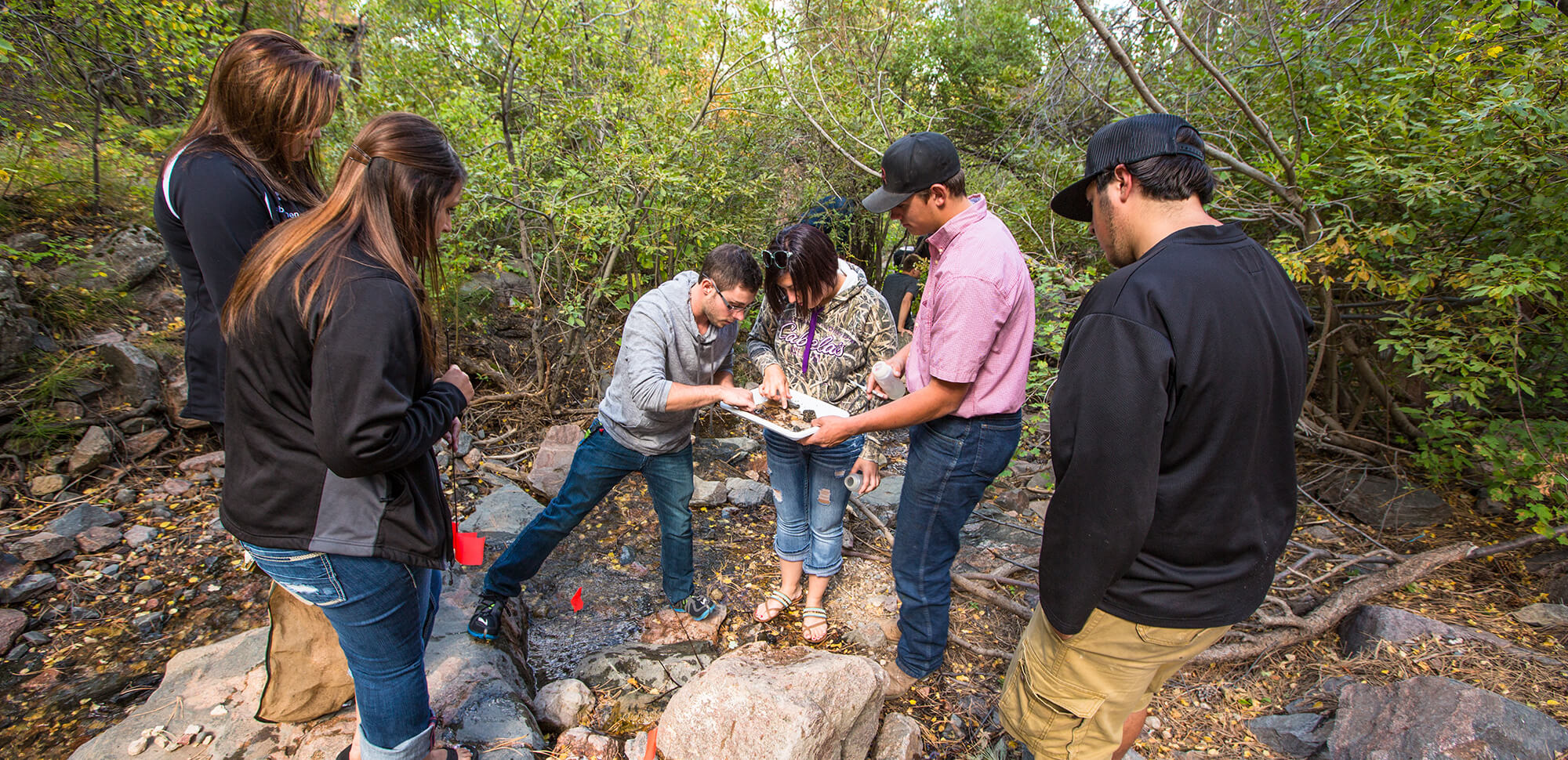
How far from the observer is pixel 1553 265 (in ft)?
8.81

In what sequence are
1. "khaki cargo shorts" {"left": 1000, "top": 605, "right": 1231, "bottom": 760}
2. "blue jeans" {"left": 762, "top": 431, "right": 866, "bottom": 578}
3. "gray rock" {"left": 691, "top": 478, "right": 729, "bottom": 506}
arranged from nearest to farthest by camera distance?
"khaki cargo shorts" {"left": 1000, "top": 605, "right": 1231, "bottom": 760} < "blue jeans" {"left": 762, "top": 431, "right": 866, "bottom": 578} < "gray rock" {"left": 691, "top": 478, "right": 729, "bottom": 506}

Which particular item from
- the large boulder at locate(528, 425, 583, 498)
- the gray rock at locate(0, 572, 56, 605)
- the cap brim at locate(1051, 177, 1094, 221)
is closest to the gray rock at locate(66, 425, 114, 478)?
the gray rock at locate(0, 572, 56, 605)

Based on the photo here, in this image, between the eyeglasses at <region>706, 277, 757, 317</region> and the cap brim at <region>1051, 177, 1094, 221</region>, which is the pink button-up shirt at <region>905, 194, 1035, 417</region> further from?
the eyeglasses at <region>706, 277, 757, 317</region>

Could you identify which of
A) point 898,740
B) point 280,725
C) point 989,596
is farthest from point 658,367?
point 989,596

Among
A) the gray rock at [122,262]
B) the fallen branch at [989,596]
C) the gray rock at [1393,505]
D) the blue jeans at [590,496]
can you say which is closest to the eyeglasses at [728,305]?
the blue jeans at [590,496]

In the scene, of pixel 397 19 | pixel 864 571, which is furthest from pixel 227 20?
pixel 864 571

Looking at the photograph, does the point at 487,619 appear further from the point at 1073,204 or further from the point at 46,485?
the point at 46,485

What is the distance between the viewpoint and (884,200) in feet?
7.47

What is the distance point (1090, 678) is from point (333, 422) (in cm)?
185

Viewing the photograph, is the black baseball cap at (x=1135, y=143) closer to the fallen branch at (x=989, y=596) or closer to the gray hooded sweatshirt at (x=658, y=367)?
the gray hooded sweatshirt at (x=658, y=367)

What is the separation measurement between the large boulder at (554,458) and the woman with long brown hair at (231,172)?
2.41 metres

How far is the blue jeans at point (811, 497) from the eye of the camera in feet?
9.12

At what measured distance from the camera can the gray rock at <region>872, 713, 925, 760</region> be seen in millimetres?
2322

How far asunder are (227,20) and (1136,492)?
735 centimetres
